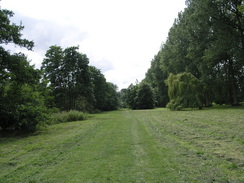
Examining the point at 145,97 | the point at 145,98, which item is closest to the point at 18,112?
the point at 145,98

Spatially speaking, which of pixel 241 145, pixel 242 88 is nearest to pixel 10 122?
pixel 241 145

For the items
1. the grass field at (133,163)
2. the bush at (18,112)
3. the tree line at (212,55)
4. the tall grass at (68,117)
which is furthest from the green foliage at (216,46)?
the bush at (18,112)

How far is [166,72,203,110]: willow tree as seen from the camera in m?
27.2

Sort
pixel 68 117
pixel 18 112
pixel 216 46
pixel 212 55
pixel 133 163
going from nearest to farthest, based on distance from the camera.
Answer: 1. pixel 133 163
2. pixel 18 112
3. pixel 68 117
4. pixel 216 46
5. pixel 212 55

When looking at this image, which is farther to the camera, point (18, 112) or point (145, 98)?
point (145, 98)

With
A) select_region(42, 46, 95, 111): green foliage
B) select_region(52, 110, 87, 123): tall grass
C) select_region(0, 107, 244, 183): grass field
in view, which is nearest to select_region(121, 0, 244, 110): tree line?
select_region(42, 46, 95, 111): green foliage

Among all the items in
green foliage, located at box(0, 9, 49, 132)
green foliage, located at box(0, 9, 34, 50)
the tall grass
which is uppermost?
green foliage, located at box(0, 9, 34, 50)

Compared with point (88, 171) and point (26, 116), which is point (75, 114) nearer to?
point (26, 116)

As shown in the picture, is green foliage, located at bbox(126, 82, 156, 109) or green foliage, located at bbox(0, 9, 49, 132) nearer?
green foliage, located at bbox(0, 9, 49, 132)

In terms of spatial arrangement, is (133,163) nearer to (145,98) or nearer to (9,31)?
(9,31)

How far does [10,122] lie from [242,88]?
111 ft

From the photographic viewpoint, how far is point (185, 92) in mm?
27719

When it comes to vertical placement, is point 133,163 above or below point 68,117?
below

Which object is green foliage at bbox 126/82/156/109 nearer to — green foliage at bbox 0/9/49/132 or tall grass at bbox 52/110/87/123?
tall grass at bbox 52/110/87/123
